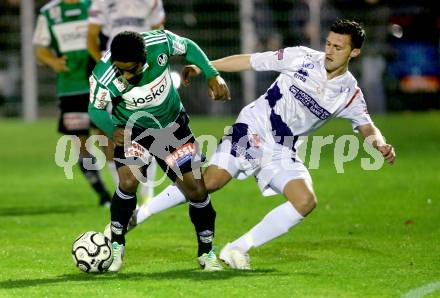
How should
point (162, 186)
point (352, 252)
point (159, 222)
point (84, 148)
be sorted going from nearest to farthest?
point (352, 252) → point (159, 222) → point (84, 148) → point (162, 186)

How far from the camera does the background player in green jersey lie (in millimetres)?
13539

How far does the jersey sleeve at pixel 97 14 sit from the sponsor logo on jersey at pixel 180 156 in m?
4.55

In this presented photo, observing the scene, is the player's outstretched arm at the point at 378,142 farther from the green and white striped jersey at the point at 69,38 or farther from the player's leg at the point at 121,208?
the green and white striped jersey at the point at 69,38

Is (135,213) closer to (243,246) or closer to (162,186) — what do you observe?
(243,246)

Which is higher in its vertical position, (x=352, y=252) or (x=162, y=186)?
(x=352, y=252)

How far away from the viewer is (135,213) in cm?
970

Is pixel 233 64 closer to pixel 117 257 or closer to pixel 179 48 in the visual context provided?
pixel 179 48

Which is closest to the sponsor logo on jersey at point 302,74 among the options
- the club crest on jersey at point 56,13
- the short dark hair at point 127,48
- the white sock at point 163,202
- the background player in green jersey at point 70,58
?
the white sock at point 163,202

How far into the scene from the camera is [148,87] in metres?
8.59

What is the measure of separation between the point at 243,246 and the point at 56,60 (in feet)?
19.2

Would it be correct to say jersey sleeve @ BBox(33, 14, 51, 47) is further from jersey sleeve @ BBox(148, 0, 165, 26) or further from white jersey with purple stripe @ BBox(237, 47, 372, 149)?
white jersey with purple stripe @ BBox(237, 47, 372, 149)

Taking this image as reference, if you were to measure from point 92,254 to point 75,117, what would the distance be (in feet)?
17.4

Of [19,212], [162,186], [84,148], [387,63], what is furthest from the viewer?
[387,63]

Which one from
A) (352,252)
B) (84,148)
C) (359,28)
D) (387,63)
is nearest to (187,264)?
(352,252)
